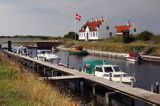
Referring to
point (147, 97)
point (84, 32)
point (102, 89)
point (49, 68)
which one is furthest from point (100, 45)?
point (147, 97)

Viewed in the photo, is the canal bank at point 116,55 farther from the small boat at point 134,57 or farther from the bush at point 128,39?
the bush at point 128,39

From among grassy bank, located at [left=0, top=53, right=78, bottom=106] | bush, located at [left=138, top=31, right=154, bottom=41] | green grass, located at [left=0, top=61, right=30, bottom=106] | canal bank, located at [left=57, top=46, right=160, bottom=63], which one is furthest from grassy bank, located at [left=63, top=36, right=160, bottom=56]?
grassy bank, located at [left=0, top=53, right=78, bottom=106]

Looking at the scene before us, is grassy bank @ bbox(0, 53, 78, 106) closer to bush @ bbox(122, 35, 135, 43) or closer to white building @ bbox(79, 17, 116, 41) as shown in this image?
bush @ bbox(122, 35, 135, 43)

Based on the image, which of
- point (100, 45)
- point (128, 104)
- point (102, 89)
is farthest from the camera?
point (100, 45)

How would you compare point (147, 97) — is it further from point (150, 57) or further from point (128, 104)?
point (150, 57)

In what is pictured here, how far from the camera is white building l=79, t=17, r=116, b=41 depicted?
133 metres

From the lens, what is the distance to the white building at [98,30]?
13262 cm

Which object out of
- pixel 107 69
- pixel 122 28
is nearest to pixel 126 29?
pixel 122 28

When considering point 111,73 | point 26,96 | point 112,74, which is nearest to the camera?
point 26,96

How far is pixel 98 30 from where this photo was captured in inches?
5167

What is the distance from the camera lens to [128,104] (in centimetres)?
2736

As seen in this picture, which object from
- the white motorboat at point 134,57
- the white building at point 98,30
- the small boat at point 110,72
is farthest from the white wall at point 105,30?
the small boat at point 110,72

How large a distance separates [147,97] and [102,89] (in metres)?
8.19

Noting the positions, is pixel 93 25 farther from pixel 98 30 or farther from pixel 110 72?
→ pixel 110 72
